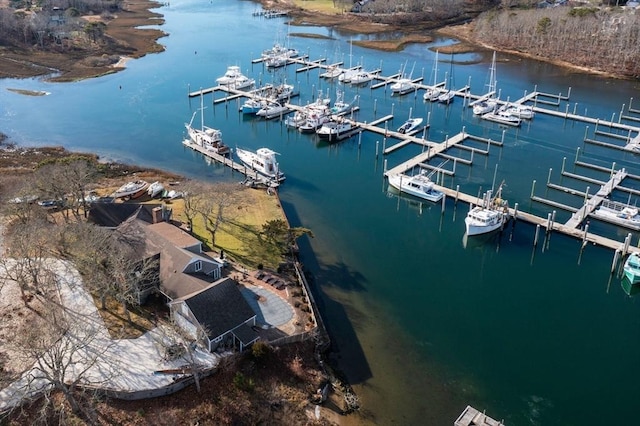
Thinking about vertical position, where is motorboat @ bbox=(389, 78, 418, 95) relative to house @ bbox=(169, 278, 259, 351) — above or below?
above

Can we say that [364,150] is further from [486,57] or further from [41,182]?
[486,57]

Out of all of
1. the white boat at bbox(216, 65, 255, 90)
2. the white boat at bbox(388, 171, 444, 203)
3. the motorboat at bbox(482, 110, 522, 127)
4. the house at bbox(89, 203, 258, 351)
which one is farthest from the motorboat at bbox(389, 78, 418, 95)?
the house at bbox(89, 203, 258, 351)

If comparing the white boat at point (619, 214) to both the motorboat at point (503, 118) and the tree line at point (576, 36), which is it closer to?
the motorboat at point (503, 118)

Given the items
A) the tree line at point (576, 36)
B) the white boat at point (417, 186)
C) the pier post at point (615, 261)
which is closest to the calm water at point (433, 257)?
the pier post at point (615, 261)

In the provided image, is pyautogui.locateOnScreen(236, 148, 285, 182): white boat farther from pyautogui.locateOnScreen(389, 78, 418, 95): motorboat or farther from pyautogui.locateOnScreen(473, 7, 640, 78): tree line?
pyautogui.locateOnScreen(473, 7, 640, 78): tree line

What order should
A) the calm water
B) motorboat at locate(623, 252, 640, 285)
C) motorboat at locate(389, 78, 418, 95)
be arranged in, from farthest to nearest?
1. motorboat at locate(389, 78, 418, 95)
2. motorboat at locate(623, 252, 640, 285)
3. the calm water

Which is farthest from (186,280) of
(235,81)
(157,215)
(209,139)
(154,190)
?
(235,81)

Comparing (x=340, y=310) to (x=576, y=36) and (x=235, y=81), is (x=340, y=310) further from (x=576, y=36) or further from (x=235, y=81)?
(x=576, y=36)
